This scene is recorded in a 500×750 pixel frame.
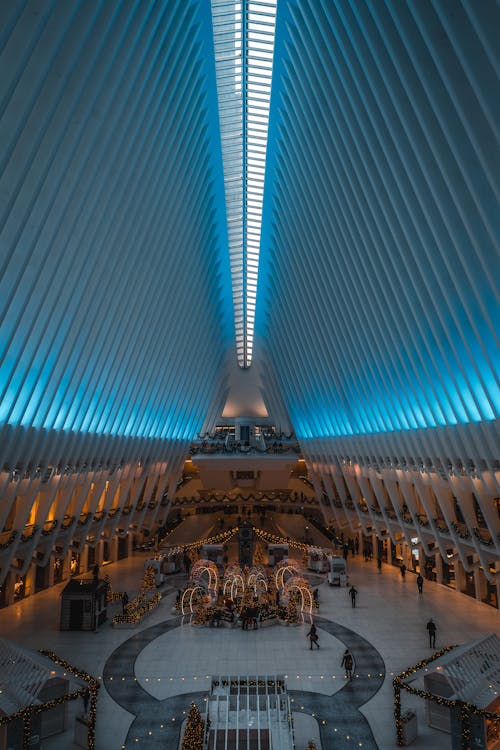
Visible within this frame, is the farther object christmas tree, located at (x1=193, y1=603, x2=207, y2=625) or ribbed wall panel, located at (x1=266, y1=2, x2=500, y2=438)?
christmas tree, located at (x1=193, y1=603, x2=207, y2=625)

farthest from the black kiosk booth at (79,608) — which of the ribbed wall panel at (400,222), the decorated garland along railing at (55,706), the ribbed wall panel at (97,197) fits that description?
the ribbed wall panel at (400,222)

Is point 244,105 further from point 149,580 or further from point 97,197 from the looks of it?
point 149,580

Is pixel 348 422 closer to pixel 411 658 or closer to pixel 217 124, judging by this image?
pixel 411 658

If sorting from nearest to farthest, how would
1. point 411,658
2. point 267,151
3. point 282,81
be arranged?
point 411,658
point 282,81
point 267,151

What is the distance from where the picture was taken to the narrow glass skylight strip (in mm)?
14670

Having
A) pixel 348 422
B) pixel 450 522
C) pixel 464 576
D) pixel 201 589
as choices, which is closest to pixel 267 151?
pixel 348 422

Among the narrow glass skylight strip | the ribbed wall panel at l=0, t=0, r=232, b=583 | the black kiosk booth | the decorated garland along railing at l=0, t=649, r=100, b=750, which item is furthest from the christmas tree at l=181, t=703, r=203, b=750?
the narrow glass skylight strip

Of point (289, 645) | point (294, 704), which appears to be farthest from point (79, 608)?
point (294, 704)

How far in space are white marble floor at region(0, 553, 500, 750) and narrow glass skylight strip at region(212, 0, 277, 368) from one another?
57.4ft

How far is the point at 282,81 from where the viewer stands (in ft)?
55.6

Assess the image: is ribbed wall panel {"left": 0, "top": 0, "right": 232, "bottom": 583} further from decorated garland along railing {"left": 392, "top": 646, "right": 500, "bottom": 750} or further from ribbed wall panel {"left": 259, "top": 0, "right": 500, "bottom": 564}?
decorated garland along railing {"left": 392, "top": 646, "right": 500, "bottom": 750}

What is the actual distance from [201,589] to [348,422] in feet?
33.9

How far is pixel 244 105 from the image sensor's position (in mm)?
18281

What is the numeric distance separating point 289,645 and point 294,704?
4.46 metres
